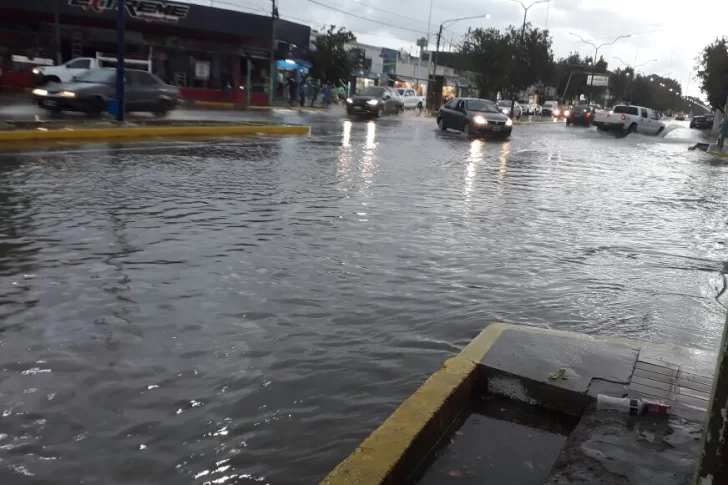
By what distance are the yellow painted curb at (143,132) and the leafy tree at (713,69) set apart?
27335 millimetres

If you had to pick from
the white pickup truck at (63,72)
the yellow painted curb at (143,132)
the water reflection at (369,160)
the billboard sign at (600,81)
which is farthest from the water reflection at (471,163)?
the billboard sign at (600,81)

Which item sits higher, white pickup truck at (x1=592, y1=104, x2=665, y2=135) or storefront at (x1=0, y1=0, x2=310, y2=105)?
storefront at (x1=0, y1=0, x2=310, y2=105)

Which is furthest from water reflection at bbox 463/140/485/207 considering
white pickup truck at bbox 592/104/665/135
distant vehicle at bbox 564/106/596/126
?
distant vehicle at bbox 564/106/596/126

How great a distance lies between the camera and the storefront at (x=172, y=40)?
121 ft

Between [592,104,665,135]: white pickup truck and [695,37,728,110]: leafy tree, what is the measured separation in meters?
3.69

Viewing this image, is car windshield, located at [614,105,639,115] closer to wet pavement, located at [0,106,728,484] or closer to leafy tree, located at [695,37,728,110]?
leafy tree, located at [695,37,728,110]

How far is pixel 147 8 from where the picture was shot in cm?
3775

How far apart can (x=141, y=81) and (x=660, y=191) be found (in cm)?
1653

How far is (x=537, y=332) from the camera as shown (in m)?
4.89

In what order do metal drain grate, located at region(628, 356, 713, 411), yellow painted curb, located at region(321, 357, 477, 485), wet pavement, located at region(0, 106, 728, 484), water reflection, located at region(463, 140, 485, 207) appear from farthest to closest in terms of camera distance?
water reflection, located at region(463, 140, 485, 207)
metal drain grate, located at region(628, 356, 713, 411)
wet pavement, located at region(0, 106, 728, 484)
yellow painted curb, located at region(321, 357, 477, 485)

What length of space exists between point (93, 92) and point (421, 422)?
20.1 metres

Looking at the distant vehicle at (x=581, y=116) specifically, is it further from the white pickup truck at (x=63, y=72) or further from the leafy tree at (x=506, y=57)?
the white pickup truck at (x=63, y=72)

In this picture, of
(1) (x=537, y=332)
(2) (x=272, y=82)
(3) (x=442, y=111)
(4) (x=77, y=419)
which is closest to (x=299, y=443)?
(4) (x=77, y=419)

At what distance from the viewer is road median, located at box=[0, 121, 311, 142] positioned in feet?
51.2
